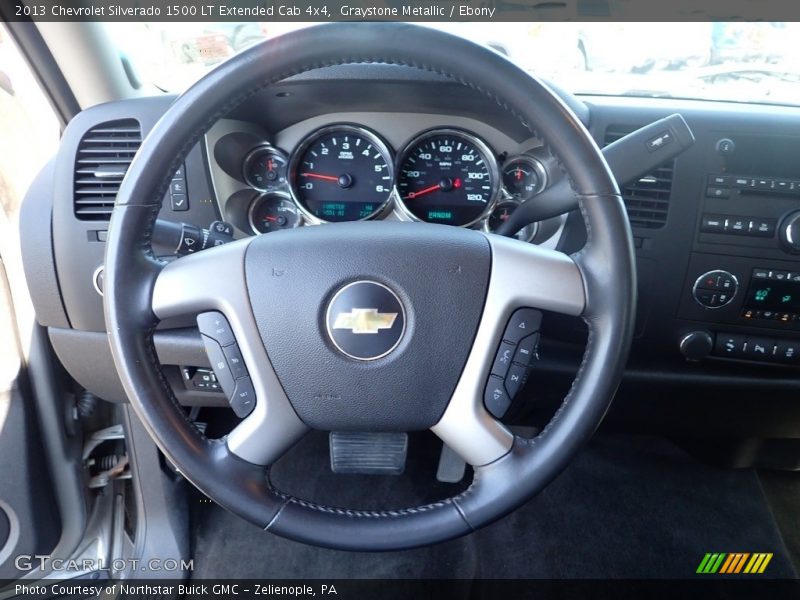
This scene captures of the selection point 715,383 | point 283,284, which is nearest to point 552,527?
point 715,383

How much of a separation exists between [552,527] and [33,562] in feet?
4.65

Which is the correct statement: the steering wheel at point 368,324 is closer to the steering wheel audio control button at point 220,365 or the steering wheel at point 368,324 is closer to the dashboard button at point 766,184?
the steering wheel audio control button at point 220,365

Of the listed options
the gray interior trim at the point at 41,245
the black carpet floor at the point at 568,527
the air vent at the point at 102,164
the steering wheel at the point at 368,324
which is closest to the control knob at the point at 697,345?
the steering wheel at the point at 368,324

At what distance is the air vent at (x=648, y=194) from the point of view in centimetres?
126

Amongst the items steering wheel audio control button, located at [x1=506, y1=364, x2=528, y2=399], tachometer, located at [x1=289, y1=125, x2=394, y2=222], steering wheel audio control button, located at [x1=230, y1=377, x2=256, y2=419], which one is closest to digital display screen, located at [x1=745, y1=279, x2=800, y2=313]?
steering wheel audio control button, located at [x1=506, y1=364, x2=528, y2=399]

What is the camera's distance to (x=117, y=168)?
1303 mm

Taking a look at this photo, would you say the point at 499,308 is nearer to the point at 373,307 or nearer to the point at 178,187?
the point at 373,307

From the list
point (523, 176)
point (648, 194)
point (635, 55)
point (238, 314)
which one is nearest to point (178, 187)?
point (238, 314)

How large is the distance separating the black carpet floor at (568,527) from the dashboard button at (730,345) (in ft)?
2.34

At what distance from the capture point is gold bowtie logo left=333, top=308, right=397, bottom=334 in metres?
0.90

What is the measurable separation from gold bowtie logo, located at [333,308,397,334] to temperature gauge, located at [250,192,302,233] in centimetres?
60

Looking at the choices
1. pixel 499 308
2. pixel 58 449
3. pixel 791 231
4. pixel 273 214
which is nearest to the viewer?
pixel 499 308

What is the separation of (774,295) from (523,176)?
0.59 meters

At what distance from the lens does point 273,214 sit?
4.73 ft
